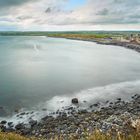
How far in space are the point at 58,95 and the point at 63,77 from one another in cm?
1190

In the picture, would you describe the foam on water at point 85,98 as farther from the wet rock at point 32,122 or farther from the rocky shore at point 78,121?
the rocky shore at point 78,121

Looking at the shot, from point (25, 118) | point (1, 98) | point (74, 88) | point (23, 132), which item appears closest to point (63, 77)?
point (74, 88)

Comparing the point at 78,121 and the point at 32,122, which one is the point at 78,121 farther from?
the point at 32,122

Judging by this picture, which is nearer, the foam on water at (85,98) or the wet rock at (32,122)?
the wet rock at (32,122)

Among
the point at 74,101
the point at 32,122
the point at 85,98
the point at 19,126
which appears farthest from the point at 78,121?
the point at 85,98

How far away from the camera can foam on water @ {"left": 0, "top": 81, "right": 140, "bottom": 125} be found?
22386 mm

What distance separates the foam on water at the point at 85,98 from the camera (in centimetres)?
2239

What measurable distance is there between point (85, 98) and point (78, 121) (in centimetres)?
800

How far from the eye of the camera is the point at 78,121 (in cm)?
2041

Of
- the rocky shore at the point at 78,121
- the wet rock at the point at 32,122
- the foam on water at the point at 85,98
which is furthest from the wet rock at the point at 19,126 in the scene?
the foam on water at the point at 85,98

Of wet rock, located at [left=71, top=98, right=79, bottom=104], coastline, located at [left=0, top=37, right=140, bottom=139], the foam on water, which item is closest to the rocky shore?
coastline, located at [left=0, top=37, right=140, bottom=139]

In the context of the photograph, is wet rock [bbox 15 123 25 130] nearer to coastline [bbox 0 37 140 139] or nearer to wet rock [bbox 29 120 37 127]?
coastline [bbox 0 37 140 139]

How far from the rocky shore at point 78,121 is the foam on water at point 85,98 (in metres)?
0.78

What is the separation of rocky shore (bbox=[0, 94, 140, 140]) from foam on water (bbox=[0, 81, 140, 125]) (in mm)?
775
